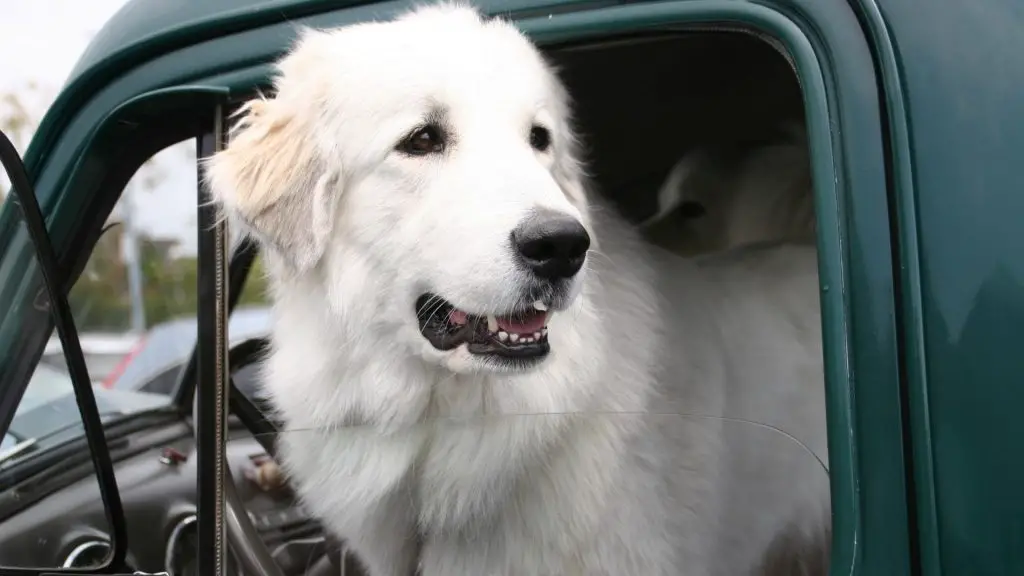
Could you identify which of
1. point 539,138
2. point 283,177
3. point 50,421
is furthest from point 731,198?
point 50,421

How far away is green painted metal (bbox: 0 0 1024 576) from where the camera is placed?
0.98m

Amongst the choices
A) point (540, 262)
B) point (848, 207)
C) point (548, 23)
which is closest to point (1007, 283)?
point (848, 207)

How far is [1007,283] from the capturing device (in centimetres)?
98

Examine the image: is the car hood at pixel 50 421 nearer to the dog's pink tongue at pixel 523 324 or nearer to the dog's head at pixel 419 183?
the dog's head at pixel 419 183

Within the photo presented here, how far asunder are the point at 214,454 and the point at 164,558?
2.60 feet

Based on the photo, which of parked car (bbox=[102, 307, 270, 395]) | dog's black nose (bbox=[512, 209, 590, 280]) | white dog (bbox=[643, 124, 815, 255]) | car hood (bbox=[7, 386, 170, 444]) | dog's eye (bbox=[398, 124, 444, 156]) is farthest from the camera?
parked car (bbox=[102, 307, 270, 395])

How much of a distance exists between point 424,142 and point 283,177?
32 cm

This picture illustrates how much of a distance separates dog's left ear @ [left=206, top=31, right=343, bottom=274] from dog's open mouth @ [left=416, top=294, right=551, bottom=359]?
32cm

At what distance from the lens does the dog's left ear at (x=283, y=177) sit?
5.41 feet

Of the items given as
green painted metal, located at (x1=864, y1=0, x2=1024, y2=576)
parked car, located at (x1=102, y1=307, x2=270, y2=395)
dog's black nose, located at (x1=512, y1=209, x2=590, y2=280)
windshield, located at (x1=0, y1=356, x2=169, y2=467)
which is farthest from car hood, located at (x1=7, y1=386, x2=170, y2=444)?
green painted metal, located at (x1=864, y1=0, x2=1024, y2=576)

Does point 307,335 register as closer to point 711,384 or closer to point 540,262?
point 540,262

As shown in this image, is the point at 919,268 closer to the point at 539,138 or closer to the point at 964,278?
the point at 964,278

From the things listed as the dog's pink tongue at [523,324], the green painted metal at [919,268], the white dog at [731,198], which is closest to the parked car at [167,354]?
the dog's pink tongue at [523,324]

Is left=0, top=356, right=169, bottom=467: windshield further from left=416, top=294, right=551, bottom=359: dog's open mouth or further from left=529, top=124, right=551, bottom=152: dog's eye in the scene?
left=529, top=124, right=551, bottom=152: dog's eye
